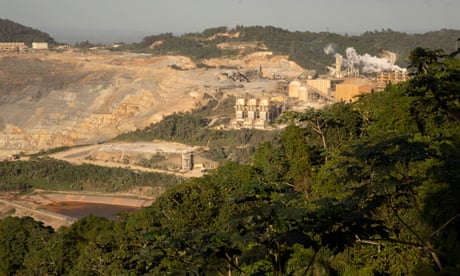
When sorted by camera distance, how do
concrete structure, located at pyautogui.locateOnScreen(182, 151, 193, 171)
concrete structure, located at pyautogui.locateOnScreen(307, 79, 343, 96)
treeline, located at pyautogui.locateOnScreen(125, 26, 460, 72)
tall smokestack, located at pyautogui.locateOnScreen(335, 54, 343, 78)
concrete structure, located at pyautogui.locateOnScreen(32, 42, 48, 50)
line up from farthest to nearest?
concrete structure, located at pyautogui.locateOnScreen(32, 42, 48, 50)
treeline, located at pyautogui.locateOnScreen(125, 26, 460, 72)
tall smokestack, located at pyautogui.locateOnScreen(335, 54, 343, 78)
concrete structure, located at pyautogui.locateOnScreen(307, 79, 343, 96)
concrete structure, located at pyautogui.locateOnScreen(182, 151, 193, 171)

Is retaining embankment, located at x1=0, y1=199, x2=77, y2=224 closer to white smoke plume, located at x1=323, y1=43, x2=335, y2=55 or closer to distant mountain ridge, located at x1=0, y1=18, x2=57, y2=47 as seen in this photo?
white smoke plume, located at x1=323, y1=43, x2=335, y2=55

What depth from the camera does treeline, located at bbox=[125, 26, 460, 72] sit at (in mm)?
81312

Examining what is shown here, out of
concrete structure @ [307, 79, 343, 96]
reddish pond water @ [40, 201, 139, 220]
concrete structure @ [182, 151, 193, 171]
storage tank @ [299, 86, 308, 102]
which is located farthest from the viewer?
concrete structure @ [307, 79, 343, 96]

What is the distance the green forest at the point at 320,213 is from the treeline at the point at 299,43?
5875 centimetres

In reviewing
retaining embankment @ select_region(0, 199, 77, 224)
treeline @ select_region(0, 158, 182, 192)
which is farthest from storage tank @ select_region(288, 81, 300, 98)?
retaining embankment @ select_region(0, 199, 77, 224)

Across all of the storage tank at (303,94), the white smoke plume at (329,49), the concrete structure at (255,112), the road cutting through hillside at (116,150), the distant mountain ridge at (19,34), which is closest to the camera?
the road cutting through hillside at (116,150)

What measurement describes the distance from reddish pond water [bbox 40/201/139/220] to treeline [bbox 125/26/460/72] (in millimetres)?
40296

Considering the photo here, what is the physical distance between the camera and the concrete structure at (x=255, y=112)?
5278 cm

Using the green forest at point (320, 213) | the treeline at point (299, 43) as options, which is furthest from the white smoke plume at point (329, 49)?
the green forest at point (320, 213)

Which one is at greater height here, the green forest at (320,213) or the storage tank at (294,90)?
the green forest at (320,213)

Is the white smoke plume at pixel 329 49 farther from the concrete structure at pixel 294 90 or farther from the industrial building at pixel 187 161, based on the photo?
the industrial building at pixel 187 161

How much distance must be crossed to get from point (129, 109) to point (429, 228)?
52244mm

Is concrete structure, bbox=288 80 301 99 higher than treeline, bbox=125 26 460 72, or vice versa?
treeline, bbox=125 26 460 72

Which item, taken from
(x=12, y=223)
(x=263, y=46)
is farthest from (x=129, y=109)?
(x=12, y=223)
